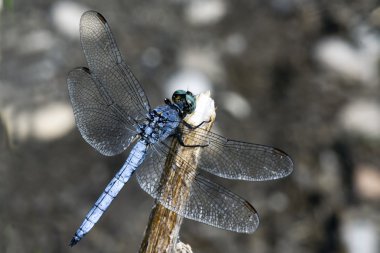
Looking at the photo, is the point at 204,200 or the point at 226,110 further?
the point at 226,110

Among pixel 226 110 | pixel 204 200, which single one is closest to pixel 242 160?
pixel 204 200

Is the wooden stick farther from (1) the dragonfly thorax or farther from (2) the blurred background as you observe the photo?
(2) the blurred background

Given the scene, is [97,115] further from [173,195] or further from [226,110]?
[226,110]

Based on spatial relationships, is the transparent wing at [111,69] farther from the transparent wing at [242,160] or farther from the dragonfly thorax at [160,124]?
the transparent wing at [242,160]

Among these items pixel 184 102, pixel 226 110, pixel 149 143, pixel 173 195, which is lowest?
pixel 173 195

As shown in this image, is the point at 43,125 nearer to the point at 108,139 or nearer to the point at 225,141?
the point at 108,139

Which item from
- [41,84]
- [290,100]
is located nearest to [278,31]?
[290,100]
